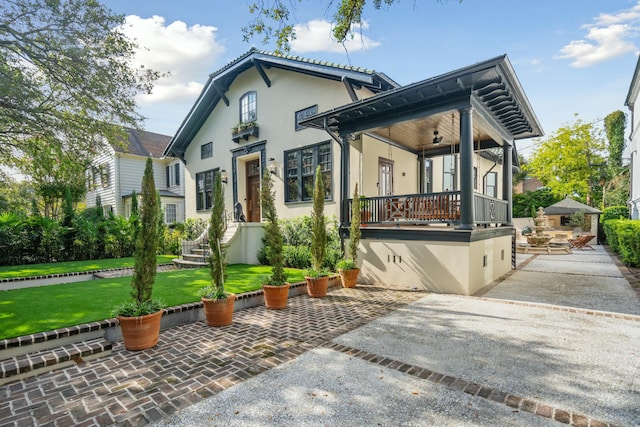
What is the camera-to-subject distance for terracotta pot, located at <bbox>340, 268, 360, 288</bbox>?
7887 mm

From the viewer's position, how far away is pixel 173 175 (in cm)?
2212

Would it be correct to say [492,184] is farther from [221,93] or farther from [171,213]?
[171,213]

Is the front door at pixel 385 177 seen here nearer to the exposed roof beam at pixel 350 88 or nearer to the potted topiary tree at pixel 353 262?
the exposed roof beam at pixel 350 88

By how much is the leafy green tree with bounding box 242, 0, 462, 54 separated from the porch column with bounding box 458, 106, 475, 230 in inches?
114

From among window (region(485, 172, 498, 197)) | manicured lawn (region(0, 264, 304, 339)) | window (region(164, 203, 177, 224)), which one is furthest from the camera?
window (region(164, 203, 177, 224))

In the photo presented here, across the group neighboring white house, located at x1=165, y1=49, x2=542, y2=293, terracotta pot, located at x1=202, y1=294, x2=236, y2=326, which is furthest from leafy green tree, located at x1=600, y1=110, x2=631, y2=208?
terracotta pot, located at x1=202, y1=294, x2=236, y2=326

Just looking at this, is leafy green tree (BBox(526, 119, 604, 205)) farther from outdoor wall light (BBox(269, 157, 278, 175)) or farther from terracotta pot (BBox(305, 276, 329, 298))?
terracotta pot (BBox(305, 276, 329, 298))

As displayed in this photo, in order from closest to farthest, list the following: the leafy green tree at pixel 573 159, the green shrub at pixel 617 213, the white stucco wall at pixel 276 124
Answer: the white stucco wall at pixel 276 124 < the green shrub at pixel 617 213 < the leafy green tree at pixel 573 159

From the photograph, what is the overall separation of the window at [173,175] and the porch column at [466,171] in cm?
1945

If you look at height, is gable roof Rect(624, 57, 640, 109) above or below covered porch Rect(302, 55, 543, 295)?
above

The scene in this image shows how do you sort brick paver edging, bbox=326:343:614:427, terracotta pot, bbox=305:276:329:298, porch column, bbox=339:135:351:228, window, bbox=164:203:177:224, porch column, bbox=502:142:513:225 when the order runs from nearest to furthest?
brick paver edging, bbox=326:343:614:427, terracotta pot, bbox=305:276:329:298, porch column, bbox=339:135:351:228, porch column, bbox=502:142:513:225, window, bbox=164:203:177:224

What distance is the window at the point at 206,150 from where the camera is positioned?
50.9 feet

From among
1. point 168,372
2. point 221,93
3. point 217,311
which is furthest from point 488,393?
point 221,93

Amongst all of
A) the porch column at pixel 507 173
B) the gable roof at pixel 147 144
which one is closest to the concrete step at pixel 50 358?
the porch column at pixel 507 173
